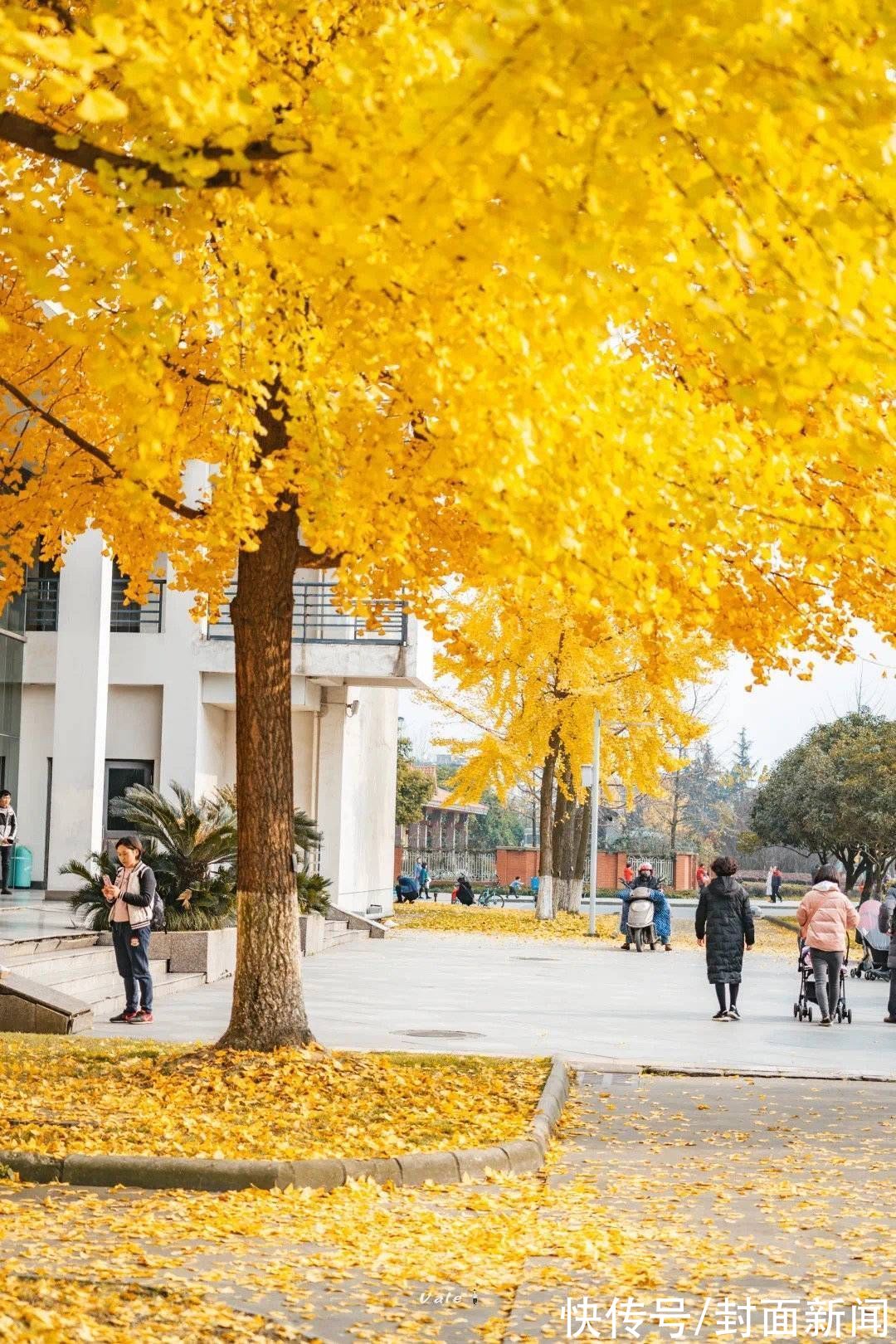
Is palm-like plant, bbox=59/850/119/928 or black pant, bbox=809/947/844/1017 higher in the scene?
palm-like plant, bbox=59/850/119/928

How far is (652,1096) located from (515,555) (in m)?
6.68

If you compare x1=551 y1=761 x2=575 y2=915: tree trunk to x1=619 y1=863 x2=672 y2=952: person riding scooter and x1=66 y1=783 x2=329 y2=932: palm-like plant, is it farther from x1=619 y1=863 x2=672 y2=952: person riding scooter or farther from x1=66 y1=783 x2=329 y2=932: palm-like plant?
x1=66 y1=783 x2=329 y2=932: palm-like plant

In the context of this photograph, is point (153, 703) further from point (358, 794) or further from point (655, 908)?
point (655, 908)

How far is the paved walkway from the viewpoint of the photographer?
13.7 meters

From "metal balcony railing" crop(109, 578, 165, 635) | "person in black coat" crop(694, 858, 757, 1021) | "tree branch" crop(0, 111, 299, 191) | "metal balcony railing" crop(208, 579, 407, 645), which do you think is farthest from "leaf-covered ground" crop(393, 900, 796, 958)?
"tree branch" crop(0, 111, 299, 191)

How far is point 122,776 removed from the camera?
31.2 metres

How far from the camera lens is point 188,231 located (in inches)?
217

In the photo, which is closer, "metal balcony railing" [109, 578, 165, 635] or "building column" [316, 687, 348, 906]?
"metal balcony railing" [109, 578, 165, 635]

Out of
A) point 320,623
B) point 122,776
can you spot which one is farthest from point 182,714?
point 320,623

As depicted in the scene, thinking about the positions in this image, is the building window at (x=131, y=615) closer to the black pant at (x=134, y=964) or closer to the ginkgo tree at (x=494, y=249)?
the black pant at (x=134, y=964)

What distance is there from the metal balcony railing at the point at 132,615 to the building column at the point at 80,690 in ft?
20.2

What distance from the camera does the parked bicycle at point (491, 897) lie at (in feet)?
180

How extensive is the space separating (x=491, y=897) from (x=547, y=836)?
Answer: 21602mm

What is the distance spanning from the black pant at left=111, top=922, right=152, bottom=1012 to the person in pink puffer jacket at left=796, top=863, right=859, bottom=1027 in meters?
Answer: 6.64
